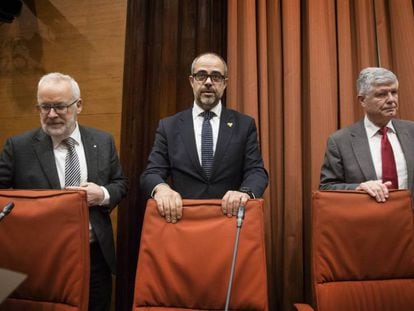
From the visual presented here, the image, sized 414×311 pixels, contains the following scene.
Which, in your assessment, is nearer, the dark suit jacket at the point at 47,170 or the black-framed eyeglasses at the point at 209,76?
the dark suit jacket at the point at 47,170

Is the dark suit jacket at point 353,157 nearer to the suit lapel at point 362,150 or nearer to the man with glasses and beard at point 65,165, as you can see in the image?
the suit lapel at point 362,150

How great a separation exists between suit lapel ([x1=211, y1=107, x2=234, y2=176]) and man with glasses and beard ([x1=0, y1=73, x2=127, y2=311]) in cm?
45

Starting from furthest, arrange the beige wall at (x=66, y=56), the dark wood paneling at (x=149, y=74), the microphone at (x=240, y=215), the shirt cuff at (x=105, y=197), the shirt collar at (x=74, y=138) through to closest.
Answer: the beige wall at (x=66, y=56), the dark wood paneling at (x=149, y=74), the shirt collar at (x=74, y=138), the shirt cuff at (x=105, y=197), the microphone at (x=240, y=215)

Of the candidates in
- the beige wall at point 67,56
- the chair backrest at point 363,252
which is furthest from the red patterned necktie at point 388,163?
the beige wall at point 67,56

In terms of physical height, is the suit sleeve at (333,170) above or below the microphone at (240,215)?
above

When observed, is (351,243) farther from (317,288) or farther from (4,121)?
(4,121)

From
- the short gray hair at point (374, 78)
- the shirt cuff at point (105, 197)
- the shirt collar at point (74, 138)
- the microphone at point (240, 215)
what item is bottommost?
the microphone at point (240, 215)

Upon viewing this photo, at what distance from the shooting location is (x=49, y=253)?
3.93ft

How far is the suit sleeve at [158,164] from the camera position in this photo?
1665 millimetres

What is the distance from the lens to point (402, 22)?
87.0 inches

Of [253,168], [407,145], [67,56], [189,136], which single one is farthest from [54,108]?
[407,145]

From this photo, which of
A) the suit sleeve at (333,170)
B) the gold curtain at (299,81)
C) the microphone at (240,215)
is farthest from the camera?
the gold curtain at (299,81)

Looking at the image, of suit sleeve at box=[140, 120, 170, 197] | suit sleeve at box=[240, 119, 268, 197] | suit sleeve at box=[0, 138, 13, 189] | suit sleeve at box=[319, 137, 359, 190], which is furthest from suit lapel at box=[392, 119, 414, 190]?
suit sleeve at box=[0, 138, 13, 189]

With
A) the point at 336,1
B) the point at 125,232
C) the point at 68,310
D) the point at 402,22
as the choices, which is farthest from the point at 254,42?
the point at 68,310
